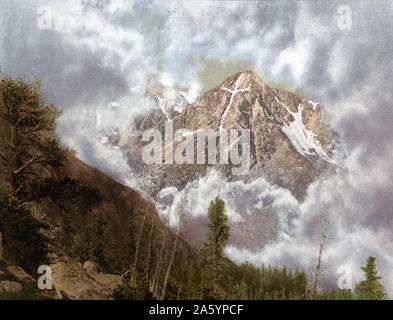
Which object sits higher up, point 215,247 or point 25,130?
point 25,130

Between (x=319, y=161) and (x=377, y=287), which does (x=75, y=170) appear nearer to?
(x=377, y=287)

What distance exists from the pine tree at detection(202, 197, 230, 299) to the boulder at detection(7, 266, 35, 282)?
11176mm

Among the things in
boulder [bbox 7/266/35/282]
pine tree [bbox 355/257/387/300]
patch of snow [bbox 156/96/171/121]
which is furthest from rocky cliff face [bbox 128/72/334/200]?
boulder [bbox 7/266/35/282]

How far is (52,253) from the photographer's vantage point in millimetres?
38688

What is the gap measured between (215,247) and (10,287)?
13540 millimetres

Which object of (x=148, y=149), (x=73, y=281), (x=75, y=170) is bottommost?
(x=73, y=281)

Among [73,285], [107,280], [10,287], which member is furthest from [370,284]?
[10,287]

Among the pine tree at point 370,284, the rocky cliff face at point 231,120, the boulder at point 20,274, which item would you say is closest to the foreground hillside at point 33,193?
the boulder at point 20,274

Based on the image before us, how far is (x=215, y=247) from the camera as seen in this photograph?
3556cm

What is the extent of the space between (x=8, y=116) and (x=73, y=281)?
1229 cm

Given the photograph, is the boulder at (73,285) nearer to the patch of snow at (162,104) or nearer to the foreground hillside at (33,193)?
the foreground hillside at (33,193)

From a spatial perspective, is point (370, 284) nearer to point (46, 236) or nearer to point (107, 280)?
point (107, 280)

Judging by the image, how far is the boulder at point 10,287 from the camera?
29438 mm
